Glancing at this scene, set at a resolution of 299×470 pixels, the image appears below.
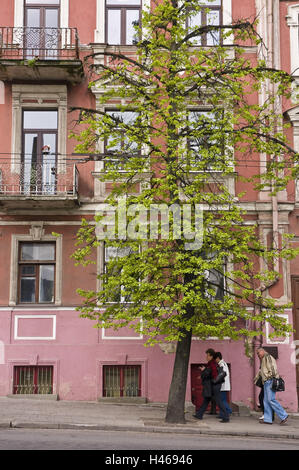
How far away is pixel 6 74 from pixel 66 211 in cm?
399

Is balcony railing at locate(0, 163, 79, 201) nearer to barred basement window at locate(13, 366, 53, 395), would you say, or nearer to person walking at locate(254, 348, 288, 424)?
barred basement window at locate(13, 366, 53, 395)

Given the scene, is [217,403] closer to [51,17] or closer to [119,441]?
[119,441]

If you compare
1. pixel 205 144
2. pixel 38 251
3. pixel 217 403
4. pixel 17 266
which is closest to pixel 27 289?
pixel 17 266

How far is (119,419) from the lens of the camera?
13.8 metres

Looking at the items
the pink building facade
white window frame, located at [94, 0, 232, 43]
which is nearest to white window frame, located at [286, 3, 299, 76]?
the pink building facade

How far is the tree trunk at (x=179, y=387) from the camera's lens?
13500mm

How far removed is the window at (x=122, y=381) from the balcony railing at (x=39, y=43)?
27.1ft

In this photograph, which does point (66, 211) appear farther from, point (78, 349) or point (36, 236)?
point (78, 349)

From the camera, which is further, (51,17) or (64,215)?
(51,17)

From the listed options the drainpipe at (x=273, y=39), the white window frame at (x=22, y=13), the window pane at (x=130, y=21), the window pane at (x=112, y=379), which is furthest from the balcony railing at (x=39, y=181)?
the drainpipe at (x=273, y=39)

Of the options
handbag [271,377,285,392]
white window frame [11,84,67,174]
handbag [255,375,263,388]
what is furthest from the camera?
white window frame [11,84,67,174]

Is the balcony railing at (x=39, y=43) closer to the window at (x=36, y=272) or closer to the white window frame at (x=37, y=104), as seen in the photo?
the white window frame at (x=37, y=104)

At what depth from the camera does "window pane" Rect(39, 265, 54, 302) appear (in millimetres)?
17047

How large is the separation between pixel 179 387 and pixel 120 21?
10.3 m
